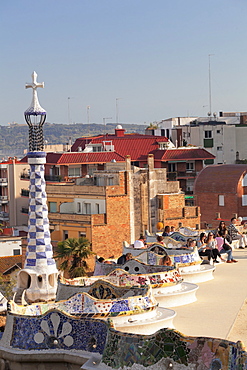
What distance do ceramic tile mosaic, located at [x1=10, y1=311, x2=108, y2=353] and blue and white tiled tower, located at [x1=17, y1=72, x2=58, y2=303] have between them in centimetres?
661

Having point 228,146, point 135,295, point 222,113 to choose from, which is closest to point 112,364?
point 135,295

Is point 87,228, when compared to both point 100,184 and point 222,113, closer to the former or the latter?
point 100,184

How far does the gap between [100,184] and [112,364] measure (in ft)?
122

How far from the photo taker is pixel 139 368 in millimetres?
10500

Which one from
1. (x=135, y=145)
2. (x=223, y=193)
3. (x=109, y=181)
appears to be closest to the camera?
(x=109, y=181)

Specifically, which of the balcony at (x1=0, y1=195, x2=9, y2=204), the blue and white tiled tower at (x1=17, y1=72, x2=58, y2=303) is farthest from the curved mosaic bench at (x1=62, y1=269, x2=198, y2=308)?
the balcony at (x1=0, y1=195, x2=9, y2=204)

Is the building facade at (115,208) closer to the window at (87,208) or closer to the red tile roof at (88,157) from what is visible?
the window at (87,208)

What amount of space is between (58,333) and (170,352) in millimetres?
2420

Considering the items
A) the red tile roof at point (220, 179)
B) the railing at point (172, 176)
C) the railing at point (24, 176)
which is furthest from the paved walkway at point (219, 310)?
the railing at point (24, 176)

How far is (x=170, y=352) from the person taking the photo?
34.1 ft

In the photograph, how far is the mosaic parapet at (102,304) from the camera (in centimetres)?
1272

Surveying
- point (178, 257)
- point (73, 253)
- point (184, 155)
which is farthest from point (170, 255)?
point (184, 155)

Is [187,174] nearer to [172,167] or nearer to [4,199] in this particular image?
[172,167]

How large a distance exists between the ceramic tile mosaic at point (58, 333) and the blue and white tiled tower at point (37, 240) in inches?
260
